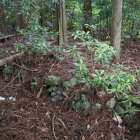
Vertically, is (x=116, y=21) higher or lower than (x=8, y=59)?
higher

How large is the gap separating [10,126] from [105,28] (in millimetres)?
6132

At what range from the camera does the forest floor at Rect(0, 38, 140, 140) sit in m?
3.37

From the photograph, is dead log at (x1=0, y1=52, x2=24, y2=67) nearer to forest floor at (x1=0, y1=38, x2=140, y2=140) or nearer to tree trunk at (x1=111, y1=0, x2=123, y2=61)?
forest floor at (x1=0, y1=38, x2=140, y2=140)

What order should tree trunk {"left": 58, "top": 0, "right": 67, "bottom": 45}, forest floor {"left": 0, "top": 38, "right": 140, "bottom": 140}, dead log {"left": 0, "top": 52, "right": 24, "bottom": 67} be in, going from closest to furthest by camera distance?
forest floor {"left": 0, "top": 38, "right": 140, "bottom": 140} < dead log {"left": 0, "top": 52, "right": 24, "bottom": 67} < tree trunk {"left": 58, "top": 0, "right": 67, "bottom": 45}

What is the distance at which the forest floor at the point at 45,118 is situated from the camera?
11.1 ft

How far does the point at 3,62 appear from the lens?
4.62 metres

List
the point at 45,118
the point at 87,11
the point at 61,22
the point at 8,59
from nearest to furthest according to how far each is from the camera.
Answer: the point at 45,118 < the point at 8,59 < the point at 61,22 < the point at 87,11

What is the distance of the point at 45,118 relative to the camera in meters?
3.69

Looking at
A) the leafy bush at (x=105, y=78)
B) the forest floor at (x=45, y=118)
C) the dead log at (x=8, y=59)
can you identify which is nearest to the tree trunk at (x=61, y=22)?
the dead log at (x=8, y=59)

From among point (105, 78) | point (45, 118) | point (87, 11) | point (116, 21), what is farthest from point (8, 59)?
point (87, 11)

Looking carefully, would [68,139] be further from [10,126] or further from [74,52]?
[74,52]

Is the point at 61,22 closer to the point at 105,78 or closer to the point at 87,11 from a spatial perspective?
the point at 105,78

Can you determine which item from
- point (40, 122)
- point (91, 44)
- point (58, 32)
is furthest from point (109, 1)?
point (40, 122)

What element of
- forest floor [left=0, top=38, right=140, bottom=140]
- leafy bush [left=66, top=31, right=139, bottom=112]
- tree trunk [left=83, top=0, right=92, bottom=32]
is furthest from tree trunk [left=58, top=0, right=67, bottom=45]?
tree trunk [left=83, top=0, right=92, bottom=32]
